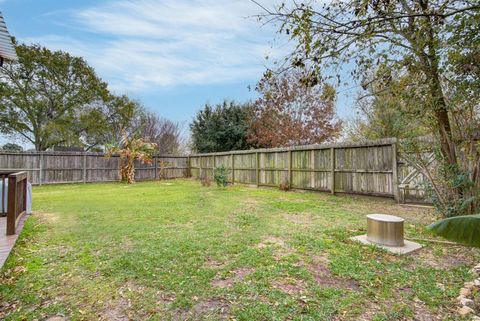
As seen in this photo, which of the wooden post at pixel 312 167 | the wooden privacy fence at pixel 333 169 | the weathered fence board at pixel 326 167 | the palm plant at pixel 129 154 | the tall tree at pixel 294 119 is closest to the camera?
the wooden privacy fence at pixel 333 169

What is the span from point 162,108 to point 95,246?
21228 millimetres

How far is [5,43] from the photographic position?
18.6 feet

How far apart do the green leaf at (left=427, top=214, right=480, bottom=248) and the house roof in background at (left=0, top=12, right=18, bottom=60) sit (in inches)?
272

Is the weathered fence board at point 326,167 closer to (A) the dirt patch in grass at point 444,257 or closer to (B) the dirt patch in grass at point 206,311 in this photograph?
(A) the dirt patch in grass at point 444,257

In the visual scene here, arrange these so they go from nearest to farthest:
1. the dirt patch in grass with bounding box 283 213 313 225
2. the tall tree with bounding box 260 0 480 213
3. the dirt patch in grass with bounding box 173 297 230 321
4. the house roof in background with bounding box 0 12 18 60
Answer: the dirt patch in grass with bounding box 173 297 230 321 < the tall tree with bounding box 260 0 480 213 < the house roof in background with bounding box 0 12 18 60 < the dirt patch in grass with bounding box 283 213 313 225

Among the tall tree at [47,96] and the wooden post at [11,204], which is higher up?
the tall tree at [47,96]

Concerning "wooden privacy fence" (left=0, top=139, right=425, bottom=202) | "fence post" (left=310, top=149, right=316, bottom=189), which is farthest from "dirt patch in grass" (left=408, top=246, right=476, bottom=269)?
"fence post" (left=310, top=149, right=316, bottom=189)

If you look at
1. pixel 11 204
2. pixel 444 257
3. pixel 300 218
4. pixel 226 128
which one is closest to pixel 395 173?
pixel 300 218

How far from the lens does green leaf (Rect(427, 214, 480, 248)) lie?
4.66ft

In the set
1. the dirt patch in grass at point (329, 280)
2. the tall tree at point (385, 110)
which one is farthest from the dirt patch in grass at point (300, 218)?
the tall tree at point (385, 110)

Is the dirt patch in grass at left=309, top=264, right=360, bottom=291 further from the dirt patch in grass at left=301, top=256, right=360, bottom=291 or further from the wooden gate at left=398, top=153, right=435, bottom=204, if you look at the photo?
the wooden gate at left=398, top=153, right=435, bottom=204

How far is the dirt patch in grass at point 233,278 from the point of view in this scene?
2.74 m

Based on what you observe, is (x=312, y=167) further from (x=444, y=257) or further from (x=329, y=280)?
(x=329, y=280)

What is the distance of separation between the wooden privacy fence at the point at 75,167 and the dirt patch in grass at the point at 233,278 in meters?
12.2
